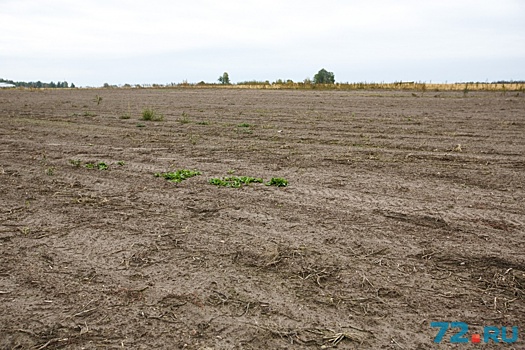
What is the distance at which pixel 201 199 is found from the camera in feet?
19.9

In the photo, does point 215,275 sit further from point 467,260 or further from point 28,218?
point 28,218

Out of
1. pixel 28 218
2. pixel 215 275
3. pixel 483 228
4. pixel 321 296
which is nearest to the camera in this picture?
pixel 321 296

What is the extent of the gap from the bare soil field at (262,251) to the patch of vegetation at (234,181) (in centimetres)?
17

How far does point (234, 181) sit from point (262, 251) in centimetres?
276

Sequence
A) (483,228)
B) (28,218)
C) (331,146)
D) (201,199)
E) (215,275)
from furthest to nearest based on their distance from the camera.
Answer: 1. (331,146)
2. (201,199)
3. (28,218)
4. (483,228)
5. (215,275)

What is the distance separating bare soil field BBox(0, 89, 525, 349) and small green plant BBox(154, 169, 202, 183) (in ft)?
0.55

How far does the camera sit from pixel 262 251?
4.33m

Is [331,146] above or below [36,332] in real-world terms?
above

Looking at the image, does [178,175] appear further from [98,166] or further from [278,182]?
[98,166]

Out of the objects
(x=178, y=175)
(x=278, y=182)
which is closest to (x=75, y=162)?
(x=178, y=175)

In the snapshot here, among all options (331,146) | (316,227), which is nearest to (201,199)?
(316,227)

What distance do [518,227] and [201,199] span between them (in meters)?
4.25

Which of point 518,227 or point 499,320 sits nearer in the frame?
point 499,320

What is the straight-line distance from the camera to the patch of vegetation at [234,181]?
677 centimetres
